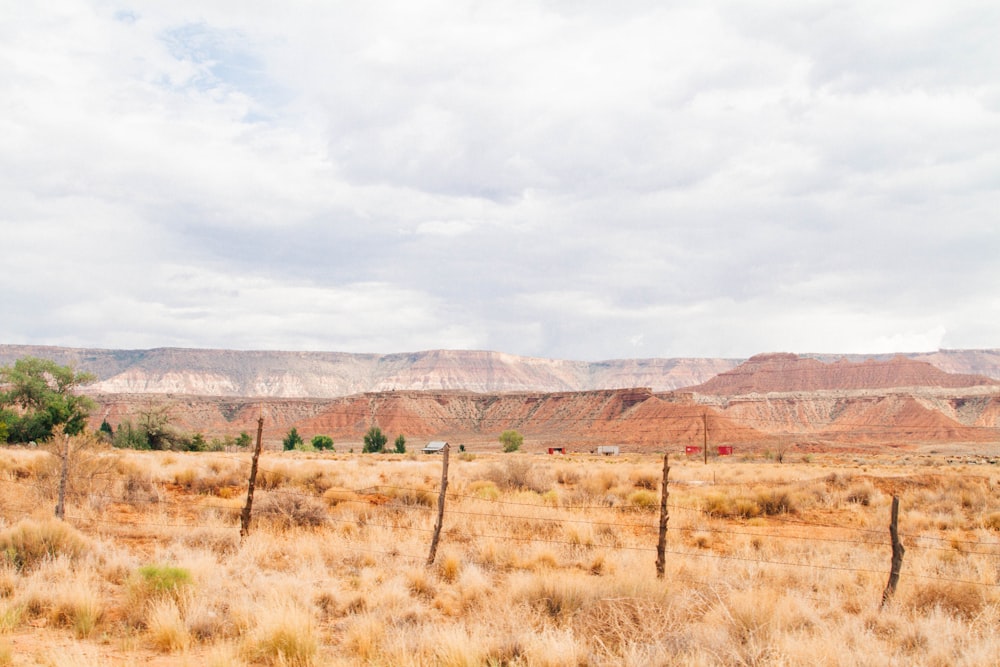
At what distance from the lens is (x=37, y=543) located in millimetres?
10578

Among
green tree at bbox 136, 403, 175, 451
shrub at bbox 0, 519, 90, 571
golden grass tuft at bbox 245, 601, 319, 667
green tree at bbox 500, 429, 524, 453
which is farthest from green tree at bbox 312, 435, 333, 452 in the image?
golden grass tuft at bbox 245, 601, 319, 667

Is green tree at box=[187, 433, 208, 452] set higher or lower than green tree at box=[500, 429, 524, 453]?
higher

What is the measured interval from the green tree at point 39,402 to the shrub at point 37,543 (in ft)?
113

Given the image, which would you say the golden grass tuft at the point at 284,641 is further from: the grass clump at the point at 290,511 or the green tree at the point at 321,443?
the green tree at the point at 321,443

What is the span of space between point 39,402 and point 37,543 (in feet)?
143

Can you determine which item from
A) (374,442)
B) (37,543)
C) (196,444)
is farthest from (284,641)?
(374,442)

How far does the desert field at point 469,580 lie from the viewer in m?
6.84

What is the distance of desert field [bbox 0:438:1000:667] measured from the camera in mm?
6836

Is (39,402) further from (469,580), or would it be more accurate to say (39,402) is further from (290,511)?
(469,580)

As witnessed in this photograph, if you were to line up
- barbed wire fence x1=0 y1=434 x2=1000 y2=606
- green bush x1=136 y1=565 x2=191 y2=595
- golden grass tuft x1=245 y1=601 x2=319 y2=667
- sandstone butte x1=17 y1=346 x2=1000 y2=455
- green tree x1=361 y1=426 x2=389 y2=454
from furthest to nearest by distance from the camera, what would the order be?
sandstone butte x1=17 y1=346 x2=1000 y2=455 < green tree x1=361 y1=426 x2=389 y2=454 < barbed wire fence x1=0 y1=434 x2=1000 y2=606 < green bush x1=136 y1=565 x2=191 y2=595 < golden grass tuft x1=245 y1=601 x2=319 y2=667

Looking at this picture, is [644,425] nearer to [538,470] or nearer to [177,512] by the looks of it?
[538,470]

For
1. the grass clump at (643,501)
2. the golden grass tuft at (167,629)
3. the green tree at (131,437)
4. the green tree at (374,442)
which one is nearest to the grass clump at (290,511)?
the golden grass tuft at (167,629)

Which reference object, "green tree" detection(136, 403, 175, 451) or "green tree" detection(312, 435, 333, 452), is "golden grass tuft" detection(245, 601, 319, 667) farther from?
"green tree" detection(312, 435, 333, 452)

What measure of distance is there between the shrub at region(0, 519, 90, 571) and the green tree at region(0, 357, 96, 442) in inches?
1351
